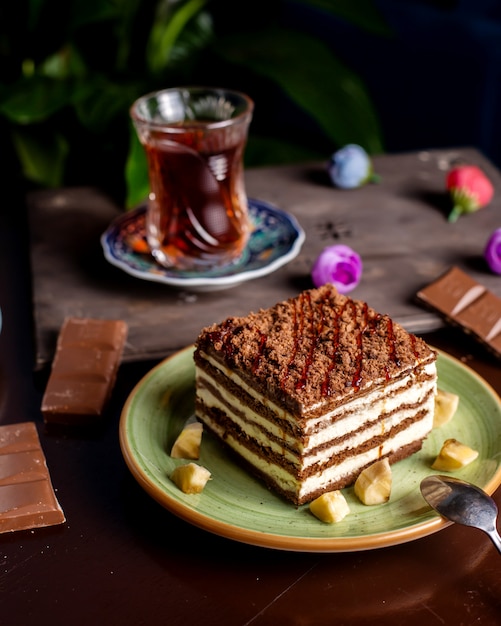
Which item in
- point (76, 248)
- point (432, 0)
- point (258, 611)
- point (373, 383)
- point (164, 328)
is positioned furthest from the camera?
point (432, 0)

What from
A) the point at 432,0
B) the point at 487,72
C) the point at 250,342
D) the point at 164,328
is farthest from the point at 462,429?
the point at 432,0

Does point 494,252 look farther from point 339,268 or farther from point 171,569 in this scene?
point 171,569

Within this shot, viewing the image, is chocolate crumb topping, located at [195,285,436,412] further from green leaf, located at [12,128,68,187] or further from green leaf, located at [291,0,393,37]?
green leaf, located at [12,128,68,187]

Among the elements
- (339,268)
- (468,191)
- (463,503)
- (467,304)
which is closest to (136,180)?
(339,268)

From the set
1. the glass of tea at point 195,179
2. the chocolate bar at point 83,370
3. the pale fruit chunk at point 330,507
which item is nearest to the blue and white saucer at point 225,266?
the glass of tea at point 195,179

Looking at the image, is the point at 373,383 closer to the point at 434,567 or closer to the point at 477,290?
the point at 434,567

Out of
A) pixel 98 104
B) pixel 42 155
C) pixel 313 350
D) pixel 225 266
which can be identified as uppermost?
pixel 313 350

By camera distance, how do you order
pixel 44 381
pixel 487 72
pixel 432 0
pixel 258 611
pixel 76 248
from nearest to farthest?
1. pixel 258 611
2. pixel 44 381
3. pixel 76 248
4. pixel 487 72
5. pixel 432 0
